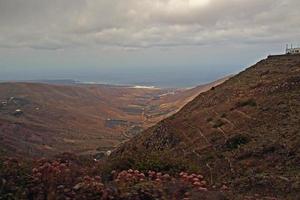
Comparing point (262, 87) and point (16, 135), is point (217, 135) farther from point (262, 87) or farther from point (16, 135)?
point (16, 135)

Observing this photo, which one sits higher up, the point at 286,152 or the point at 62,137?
the point at 286,152

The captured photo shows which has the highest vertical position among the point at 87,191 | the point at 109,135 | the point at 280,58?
the point at 280,58

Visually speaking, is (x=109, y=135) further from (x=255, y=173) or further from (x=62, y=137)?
(x=255, y=173)

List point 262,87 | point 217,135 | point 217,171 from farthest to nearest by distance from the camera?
point 262,87 < point 217,135 < point 217,171

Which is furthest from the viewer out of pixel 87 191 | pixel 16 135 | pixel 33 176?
pixel 16 135

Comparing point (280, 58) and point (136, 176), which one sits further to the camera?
point (280, 58)

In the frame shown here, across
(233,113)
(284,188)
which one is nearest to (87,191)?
(284,188)
